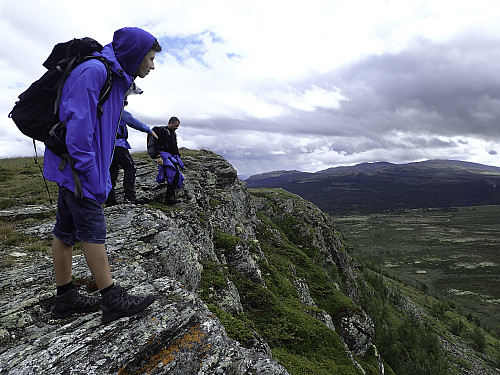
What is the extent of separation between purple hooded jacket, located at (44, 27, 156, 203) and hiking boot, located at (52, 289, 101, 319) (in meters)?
2.20

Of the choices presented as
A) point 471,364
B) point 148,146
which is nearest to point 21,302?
point 148,146

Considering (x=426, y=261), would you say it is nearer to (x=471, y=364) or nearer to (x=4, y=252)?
(x=471, y=364)

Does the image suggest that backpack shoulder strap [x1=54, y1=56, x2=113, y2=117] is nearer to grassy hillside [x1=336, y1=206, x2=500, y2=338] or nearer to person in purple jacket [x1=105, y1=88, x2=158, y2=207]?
person in purple jacket [x1=105, y1=88, x2=158, y2=207]

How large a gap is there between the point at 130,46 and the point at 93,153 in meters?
2.01

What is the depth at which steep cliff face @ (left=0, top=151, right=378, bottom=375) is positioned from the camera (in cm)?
465

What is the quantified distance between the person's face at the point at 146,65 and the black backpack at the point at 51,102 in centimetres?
57

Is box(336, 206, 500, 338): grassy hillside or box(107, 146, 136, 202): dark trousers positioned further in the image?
box(336, 206, 500, 338): grassy hillside

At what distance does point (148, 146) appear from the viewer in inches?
546

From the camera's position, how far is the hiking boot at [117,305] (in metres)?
4.81

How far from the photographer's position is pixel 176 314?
218 inches

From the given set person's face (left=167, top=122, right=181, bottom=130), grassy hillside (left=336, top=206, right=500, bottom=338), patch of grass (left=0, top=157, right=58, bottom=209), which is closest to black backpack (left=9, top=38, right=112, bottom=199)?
patch of grass (left=0, top=157, right=58, bottom=209)

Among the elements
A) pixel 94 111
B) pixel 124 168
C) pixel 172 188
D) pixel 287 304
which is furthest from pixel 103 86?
pixel 287 304

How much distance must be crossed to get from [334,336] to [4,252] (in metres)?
14.9

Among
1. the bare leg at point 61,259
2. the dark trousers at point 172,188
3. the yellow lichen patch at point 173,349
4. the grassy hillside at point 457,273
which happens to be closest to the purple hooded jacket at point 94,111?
the bare leg at point 61,259
